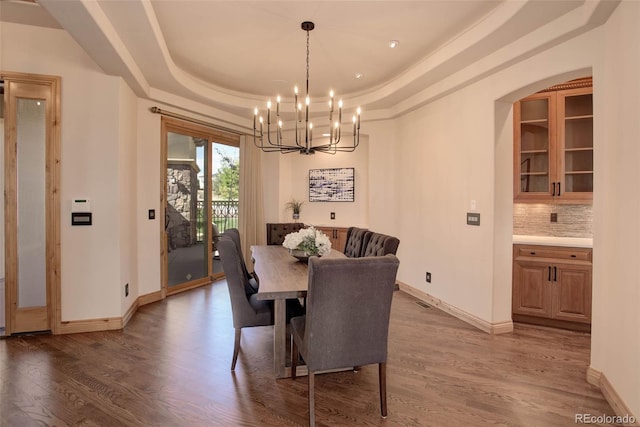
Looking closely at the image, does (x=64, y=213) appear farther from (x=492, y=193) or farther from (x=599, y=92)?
(x=599, y=92)

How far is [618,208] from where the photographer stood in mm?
2145

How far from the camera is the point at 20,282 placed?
324 centimetres

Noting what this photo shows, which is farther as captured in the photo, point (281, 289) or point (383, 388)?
point (281, 289)

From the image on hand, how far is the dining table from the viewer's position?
2137mm

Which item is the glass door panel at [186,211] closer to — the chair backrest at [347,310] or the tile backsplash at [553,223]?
the chair backrest at [347,310]

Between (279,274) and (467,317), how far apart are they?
7.60 feet

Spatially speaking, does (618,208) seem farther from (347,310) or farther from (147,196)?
(147,196)

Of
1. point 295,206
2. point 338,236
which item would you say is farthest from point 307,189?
point 338,236

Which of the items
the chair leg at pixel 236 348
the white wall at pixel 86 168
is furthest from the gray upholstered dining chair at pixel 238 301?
the white wall at pixel 86 168

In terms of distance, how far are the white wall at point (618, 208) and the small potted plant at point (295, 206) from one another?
4.62m

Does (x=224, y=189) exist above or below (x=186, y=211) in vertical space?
above

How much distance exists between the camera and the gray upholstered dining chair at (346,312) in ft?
6.00

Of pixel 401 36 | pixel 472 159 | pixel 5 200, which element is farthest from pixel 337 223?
pixel 5 200

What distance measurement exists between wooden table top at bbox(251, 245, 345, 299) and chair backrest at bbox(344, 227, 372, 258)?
20cm
